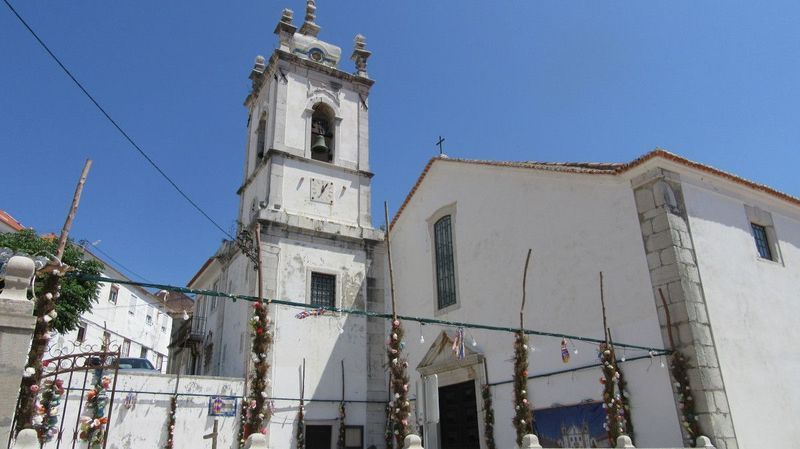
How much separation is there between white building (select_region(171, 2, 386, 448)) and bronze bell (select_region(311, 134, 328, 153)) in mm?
31

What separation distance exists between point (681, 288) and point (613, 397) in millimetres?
1989

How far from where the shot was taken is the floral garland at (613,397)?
8.38 metres

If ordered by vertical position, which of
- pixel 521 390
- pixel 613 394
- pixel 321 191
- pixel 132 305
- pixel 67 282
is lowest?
pixel 613 394

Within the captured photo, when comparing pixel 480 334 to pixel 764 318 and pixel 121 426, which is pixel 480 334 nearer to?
pixel 764 318

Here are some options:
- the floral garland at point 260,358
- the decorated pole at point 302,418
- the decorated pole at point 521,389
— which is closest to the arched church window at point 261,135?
the decorated pole at point 302,418

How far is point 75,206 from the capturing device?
20.6ft

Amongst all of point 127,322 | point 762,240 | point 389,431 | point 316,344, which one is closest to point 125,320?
point 127,322

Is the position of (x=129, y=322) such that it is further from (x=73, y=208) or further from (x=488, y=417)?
(x=73, y=208)

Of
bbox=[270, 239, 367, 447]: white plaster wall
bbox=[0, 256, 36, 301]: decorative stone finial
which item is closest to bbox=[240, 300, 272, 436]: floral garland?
bbox=[0, 256, 36, 301]: decorative stone finial

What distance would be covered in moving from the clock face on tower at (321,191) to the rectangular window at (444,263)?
3.15 m

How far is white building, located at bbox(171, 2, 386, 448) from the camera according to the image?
1305 cm

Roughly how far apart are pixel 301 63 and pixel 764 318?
13.1 meters

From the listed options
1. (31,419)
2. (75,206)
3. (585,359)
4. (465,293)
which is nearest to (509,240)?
(465,293)

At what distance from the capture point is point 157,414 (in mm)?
11328
